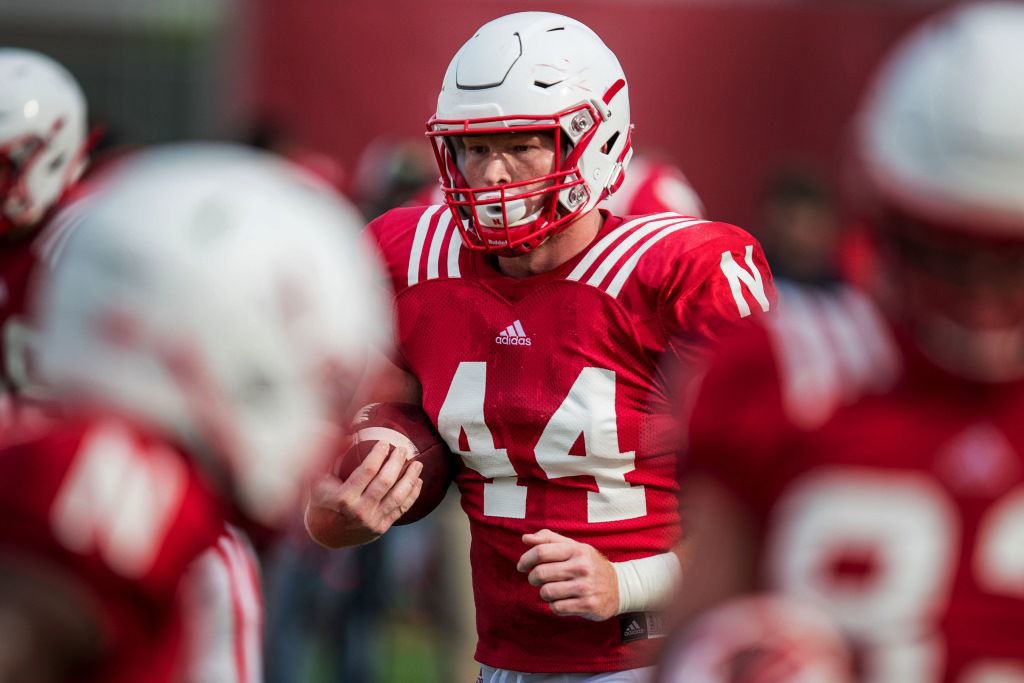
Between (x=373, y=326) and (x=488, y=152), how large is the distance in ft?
4.09

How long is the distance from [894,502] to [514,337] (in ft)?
4.33

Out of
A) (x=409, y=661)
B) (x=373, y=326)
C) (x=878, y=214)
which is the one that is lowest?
(x=409, y=661)

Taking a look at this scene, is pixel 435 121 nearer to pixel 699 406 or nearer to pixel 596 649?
pixel 596 649

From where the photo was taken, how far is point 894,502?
197cm

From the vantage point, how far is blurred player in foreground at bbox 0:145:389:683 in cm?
182

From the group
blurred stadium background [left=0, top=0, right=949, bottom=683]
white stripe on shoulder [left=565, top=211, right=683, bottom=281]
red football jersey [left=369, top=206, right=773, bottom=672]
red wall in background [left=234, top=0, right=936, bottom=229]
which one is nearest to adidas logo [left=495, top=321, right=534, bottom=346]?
red football jersey [left=369, top=206, right=773, bottom=672]

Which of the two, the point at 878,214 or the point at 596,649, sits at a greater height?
the point at 878,214

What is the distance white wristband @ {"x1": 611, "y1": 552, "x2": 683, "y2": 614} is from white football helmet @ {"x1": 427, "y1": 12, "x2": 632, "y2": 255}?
0.68 meters

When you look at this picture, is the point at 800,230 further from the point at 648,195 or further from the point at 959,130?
the point at 959,130

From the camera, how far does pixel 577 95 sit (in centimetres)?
330

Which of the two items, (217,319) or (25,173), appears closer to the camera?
(217,319)

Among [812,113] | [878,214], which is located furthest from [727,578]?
[812,113]

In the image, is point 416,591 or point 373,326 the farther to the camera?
point 416,591

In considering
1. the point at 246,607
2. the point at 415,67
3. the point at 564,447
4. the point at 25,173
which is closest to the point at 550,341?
the point at 564,447
